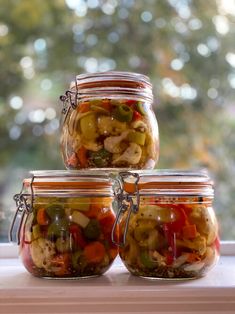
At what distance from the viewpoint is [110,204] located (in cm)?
89

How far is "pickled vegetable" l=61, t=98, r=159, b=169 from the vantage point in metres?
0.84

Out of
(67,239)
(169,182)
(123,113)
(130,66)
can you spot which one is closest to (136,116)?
(123,113)

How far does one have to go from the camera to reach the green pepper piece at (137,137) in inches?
33.5

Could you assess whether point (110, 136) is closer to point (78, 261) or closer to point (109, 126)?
point (109, 126)

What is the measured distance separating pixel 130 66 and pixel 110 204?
0.56m

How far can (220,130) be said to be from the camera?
127 cm

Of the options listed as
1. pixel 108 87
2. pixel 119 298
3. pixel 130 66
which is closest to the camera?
pixel 119 298

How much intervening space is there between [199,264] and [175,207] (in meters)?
0.10

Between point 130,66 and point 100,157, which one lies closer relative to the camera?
point 100,157

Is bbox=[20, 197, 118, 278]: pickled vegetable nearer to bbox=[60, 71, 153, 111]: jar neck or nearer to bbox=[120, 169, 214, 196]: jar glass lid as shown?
bbox=[120, 169, 214, 196]: jar glass lid

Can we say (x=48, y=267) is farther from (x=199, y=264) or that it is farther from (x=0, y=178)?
(x=0, y=178)

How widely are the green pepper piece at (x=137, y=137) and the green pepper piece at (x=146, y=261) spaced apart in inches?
7.1

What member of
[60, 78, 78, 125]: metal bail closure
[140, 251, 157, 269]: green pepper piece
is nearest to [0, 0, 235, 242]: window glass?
[60, 78, 78, 125]: metal bail closure

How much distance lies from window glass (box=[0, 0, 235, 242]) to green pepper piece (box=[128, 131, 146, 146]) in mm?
411
